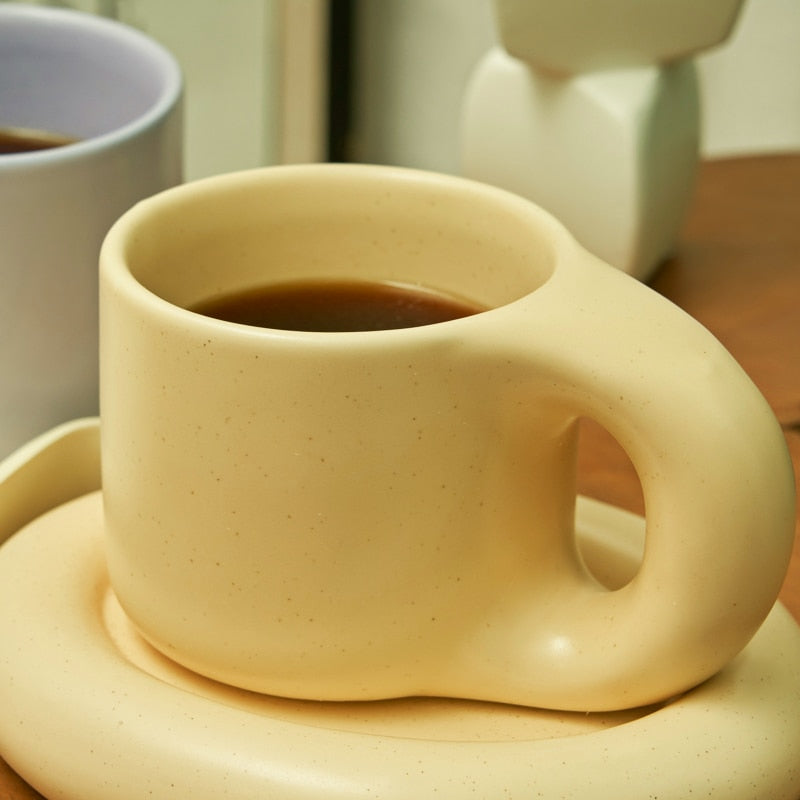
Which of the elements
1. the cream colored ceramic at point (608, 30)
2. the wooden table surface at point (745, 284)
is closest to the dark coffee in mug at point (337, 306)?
the wooden table surface at point (745, 284)

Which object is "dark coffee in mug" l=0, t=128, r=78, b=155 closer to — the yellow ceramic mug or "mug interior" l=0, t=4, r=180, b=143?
"mug interior" l=0, t=4, r=180, b=143

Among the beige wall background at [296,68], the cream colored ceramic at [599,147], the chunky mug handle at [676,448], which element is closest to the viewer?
the chunky mug handle at [676,448]

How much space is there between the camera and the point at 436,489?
0.36m

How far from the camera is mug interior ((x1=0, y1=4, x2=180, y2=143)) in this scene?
57cm

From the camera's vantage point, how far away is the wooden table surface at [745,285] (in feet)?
Result: 1.84

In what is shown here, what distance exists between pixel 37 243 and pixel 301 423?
0.18 meters

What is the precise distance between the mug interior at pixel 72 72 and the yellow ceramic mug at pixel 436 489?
18 cm

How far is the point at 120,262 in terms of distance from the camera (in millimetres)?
376

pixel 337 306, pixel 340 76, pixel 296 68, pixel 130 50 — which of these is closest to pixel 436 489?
pixel 337 306

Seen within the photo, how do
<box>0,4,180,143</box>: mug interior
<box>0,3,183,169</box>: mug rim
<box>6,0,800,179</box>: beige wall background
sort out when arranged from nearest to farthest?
<box>0,3,183,169</box>: mug rim < <box>0,4,180,143</box>: mug interior < <box>6,0,800,179</box>: beige wall background

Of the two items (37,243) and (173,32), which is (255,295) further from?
(173,32)

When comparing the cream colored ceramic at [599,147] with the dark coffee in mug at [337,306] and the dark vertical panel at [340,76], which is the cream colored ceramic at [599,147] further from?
the dark vertical panel at [340,76]

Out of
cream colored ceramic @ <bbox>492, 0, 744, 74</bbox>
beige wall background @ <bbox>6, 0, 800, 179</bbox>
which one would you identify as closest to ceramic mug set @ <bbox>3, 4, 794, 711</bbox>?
cream colored ceramic @ <bbox>492, 0, 744, 74</bbox>

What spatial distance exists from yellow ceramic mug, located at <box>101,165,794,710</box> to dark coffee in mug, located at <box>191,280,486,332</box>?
31 millimetres
